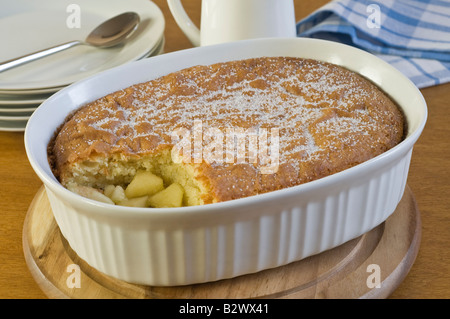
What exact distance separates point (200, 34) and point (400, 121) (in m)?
0.76

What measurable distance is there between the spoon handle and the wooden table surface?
0.20 meters

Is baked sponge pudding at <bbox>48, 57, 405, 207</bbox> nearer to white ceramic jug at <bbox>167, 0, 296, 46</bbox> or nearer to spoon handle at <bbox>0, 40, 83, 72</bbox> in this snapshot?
white ceramic jug at <bbox>167, 0, 296, 46</bbox>

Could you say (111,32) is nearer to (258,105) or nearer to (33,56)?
(33,56)

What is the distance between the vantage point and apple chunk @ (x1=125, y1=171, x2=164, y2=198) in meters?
1.30

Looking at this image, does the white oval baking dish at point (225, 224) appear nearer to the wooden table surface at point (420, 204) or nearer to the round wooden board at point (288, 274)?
the round wooden board at point (288, 274)

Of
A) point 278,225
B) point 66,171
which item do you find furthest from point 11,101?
point 278,225

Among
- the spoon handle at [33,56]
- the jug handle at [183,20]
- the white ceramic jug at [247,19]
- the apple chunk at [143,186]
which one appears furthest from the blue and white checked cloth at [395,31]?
the apple chunk at [143,186]

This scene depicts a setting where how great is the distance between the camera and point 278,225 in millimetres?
1133

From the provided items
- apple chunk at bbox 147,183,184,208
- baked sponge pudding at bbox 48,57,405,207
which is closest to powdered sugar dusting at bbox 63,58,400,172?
baked sponge pudding at bbox 48,57,405,207

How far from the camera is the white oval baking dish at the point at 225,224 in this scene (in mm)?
1063

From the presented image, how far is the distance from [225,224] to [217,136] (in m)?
Answer: 0.29

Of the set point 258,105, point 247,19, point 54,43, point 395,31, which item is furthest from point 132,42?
point 395,31

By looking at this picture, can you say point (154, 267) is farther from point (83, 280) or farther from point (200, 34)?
point (200, 34)

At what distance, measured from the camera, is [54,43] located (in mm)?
2004
